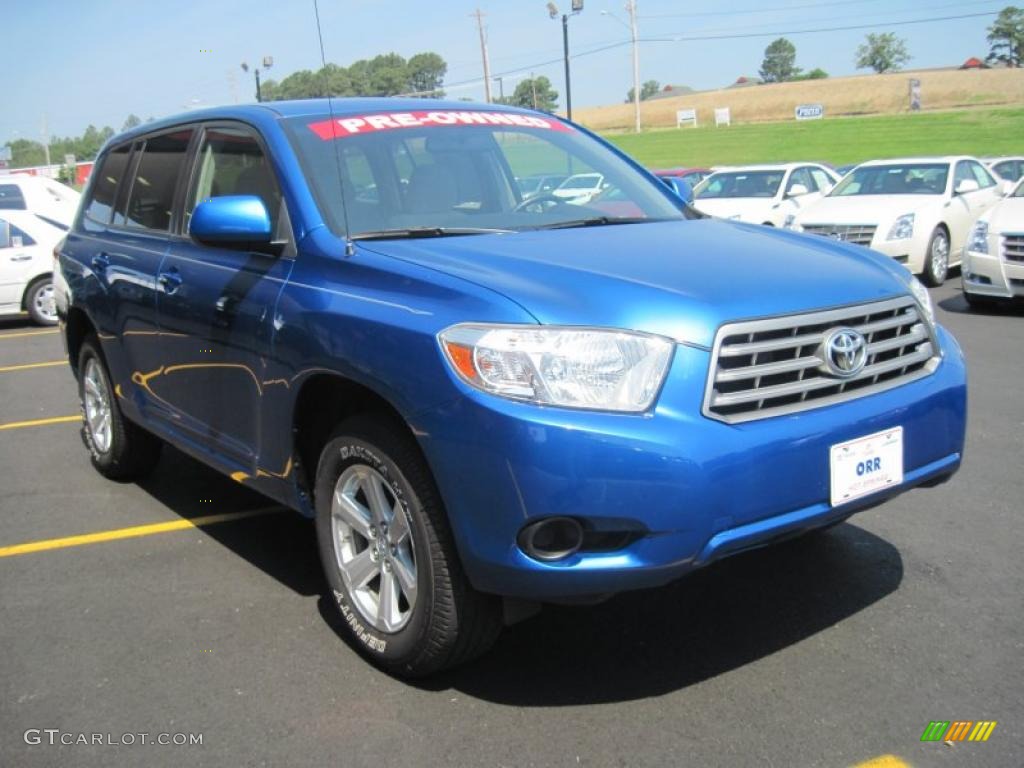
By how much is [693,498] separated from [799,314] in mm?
691

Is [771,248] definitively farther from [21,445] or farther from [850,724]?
[21,445]

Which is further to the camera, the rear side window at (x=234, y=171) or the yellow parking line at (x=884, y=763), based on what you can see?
the rear side window at (x=234, y=171)

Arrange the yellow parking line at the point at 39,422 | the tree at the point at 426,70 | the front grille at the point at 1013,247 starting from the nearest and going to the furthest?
1. the tree at the point at 426,70
2. the yellow parking line at the point at 39,422
3. the front grille at the point at 1013,247

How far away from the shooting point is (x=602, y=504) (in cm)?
266

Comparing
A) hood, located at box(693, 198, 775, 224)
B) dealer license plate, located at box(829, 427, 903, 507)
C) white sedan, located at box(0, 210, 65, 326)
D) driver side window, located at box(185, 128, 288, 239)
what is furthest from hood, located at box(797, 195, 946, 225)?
dealer license plate, located at box(829, 427, 903, 507)

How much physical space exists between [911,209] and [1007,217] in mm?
2418

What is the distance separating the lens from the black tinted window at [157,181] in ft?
15.2

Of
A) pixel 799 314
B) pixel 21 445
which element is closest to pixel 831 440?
pixel 799 314

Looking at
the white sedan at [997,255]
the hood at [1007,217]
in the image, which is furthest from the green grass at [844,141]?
the white sedan at [997,255]

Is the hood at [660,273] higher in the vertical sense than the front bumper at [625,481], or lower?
higher

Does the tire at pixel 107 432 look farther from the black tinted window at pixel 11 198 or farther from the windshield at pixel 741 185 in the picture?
the windshield at pixel 741 185

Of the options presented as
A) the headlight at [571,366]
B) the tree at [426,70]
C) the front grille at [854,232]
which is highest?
the tree at [426,70]

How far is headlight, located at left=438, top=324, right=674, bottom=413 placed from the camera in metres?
2.71

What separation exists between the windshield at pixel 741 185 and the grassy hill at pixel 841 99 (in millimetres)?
60425
